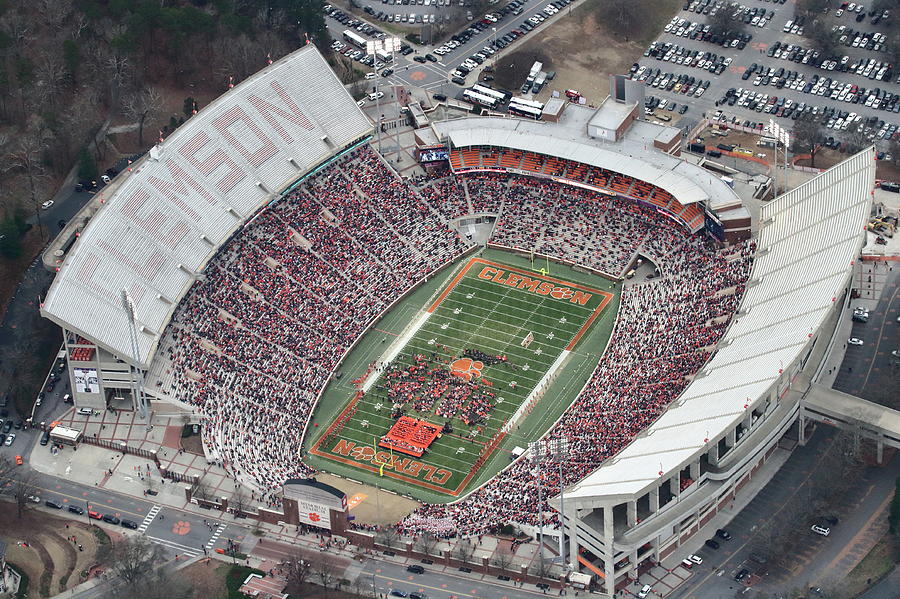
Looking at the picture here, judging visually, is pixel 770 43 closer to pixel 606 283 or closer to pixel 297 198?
pixel 606 283

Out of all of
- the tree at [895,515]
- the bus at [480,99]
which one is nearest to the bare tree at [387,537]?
the tree at [895,515]

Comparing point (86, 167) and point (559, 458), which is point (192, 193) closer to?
point (86, 167)

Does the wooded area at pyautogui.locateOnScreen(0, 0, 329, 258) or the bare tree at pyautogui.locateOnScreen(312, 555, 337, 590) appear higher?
the wooded area at pyautogui.locateOnScreen(0, 0, 329, 258)

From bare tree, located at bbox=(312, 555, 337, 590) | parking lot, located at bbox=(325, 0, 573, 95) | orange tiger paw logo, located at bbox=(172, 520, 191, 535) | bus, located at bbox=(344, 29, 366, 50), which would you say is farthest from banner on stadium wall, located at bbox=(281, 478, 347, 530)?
bus, located at bbox=(344, 29, 366, 50)

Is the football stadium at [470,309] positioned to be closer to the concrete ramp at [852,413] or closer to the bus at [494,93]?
the concrete ramp at [852,413]

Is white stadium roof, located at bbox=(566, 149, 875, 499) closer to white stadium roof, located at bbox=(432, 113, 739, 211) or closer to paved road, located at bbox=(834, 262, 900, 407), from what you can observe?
white stadium roof, located at bbox=(432, 113, 739, 211)

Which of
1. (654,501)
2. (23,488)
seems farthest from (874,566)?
(23,488)
